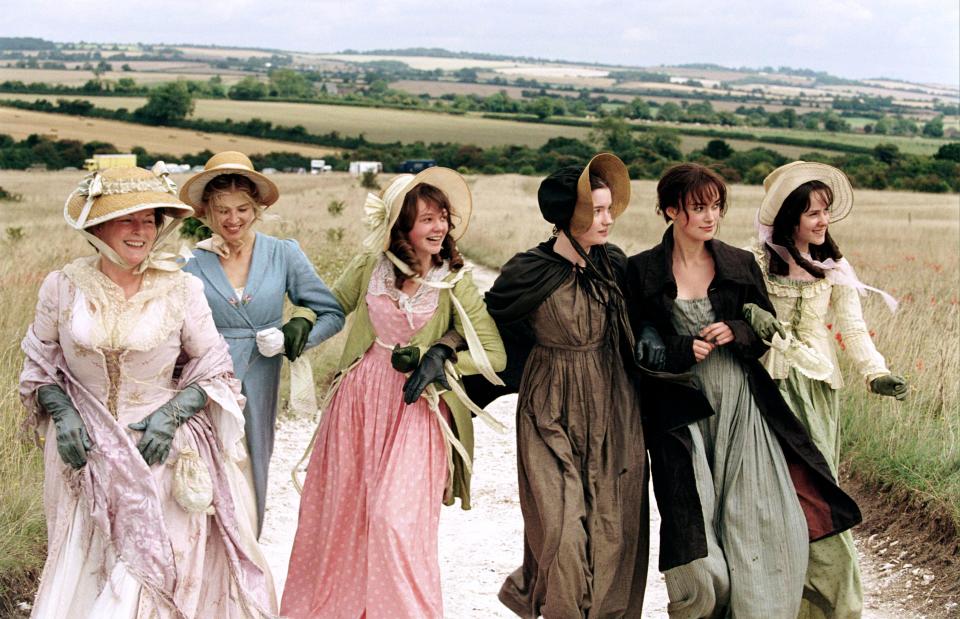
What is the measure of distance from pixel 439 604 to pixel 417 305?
122 cm

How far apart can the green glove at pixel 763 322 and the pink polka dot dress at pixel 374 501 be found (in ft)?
4.27

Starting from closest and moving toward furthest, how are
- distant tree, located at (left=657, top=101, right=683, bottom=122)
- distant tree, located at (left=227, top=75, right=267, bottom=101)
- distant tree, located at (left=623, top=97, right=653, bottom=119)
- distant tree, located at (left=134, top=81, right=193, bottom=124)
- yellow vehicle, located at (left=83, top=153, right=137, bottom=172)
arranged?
yellow vehicle, located at (left=83, top=153, right=137, bottom=172), distant tree, located at (left=134, top=81, right=193, bottom=124), distant tree, located at (left=657, top=101, right=683, bottom=122), distant tree, located at (left=623, top=97, right=653, bottom=119), distant tree, located at (left=227, top=75, right=267, bottom=101)

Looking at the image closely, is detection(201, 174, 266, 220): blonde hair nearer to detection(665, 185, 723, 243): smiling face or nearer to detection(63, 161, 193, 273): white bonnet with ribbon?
detection(63, 161, 193, 273): white bonnet with ribbon

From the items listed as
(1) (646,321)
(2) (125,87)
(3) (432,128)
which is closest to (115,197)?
(1) (646,321)

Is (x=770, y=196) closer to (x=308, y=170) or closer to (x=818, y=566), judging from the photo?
(x=818, y=566)

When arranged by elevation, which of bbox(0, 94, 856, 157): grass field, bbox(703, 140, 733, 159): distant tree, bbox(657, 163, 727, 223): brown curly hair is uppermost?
bbox(657, 163, 727, 223): brown curly hair

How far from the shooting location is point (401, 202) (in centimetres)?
466

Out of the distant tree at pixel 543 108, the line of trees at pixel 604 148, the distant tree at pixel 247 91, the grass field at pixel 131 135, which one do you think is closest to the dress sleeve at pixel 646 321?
the line of trees at pixel 604 148

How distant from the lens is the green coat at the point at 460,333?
15.5 feet

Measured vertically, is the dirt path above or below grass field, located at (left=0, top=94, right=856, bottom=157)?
above

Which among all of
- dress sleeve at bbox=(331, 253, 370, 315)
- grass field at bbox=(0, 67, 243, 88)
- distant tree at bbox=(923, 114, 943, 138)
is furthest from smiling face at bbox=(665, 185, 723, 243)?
grass field at bbox=(0, 67, 243, 88)

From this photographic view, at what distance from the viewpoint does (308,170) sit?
5928 cm

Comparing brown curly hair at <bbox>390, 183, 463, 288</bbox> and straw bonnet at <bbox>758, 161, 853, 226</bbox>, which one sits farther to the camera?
straw bonnet at <bbox>758, 161, 853, 226</bbox>

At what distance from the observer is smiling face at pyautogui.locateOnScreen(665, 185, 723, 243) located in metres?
4.57
